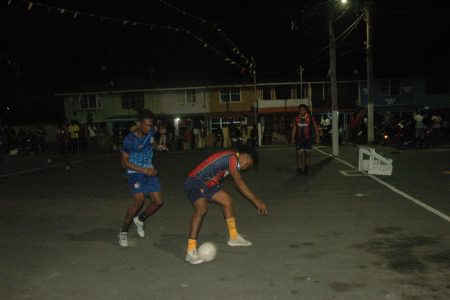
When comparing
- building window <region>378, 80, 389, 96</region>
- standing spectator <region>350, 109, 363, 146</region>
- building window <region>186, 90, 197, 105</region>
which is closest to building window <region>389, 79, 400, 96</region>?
building window <region>378, 80, 389, 96</region>

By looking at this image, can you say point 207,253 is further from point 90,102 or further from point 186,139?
point 90,102

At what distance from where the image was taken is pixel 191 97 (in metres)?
44.4

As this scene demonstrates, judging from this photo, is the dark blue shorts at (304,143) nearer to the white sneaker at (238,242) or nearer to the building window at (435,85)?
the white sneaker at (238,242)

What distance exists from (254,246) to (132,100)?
4021cm

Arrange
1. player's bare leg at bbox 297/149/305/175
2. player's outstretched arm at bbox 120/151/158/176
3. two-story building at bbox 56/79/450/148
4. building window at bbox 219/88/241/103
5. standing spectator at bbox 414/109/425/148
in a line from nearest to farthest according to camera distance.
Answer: player's outstretched arm at bbox 120/151/158/176
player's bare leg at bbox 297/149/305/175
standing spectator at bbox 414/109/425/148
two-story building at bbox 56/79/450/148
building window at bbox 219/88/241/103

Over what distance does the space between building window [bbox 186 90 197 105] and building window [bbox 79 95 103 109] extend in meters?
8.10

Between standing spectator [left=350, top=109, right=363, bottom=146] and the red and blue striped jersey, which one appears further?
standing spectator [left=350, top=109, right=363, bottom=146]

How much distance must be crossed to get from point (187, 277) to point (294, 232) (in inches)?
91.8

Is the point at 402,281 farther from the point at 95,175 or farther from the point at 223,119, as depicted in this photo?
the point at 223,119

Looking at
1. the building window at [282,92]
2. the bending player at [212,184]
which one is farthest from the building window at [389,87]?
the bending player at [212,184]

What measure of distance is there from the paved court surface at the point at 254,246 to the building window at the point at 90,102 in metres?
34.5

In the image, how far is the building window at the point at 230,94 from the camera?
43.9m

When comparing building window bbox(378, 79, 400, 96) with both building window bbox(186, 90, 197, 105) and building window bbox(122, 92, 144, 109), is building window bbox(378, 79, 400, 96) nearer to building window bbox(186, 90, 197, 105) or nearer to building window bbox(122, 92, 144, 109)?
building window bbox(186, 90, 197, 105)

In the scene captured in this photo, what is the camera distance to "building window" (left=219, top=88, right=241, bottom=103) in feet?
144
